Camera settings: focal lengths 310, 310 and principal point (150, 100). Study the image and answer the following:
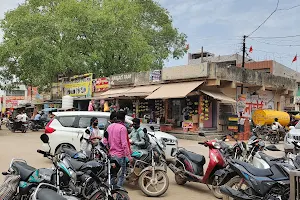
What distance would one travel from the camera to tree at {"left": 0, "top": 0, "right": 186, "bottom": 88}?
2278cm

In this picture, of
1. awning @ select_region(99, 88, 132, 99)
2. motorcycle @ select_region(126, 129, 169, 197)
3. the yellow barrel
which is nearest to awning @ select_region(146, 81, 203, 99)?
awning @ select_region(99, 88, 132, 99)

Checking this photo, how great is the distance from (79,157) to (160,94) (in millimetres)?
11783

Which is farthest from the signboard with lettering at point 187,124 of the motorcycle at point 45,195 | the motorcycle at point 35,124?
the motorcycle at point 45,195

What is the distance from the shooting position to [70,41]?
23953mm

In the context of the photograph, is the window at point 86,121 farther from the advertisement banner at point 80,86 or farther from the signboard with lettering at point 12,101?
the signboard with lettering at point 12,101

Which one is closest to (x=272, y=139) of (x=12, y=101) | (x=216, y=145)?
(x=216, y=145)

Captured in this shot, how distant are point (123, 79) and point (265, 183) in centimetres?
1729

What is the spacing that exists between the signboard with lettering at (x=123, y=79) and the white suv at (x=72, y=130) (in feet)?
36.5

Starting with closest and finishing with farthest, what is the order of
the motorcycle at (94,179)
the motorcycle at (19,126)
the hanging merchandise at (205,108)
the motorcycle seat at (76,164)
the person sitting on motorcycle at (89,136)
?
the motorcycle at (94,179), the motorcycle seat at (76,164), the person sitting on motorcycle at (89,136), the hanging merchandise at (205,108), the motorcycle at (19,126)

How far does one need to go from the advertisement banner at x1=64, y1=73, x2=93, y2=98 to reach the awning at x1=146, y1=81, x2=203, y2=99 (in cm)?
823

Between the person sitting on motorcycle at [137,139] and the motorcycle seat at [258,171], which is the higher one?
the person sitting on motorcycle at [137,139]

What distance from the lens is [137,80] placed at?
19906mm

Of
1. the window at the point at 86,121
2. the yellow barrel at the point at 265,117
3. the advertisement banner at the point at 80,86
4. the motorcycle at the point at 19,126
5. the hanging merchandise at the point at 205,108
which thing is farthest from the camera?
the advertisement banner at the point at 80,86

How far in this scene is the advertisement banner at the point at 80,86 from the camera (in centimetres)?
2403
